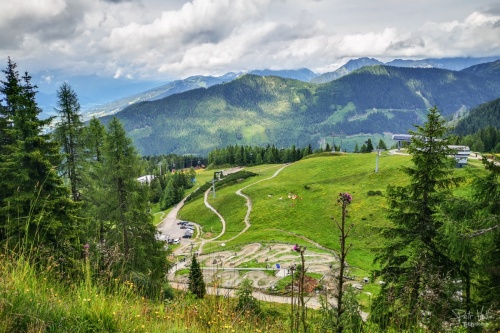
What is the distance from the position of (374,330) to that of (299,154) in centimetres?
14676

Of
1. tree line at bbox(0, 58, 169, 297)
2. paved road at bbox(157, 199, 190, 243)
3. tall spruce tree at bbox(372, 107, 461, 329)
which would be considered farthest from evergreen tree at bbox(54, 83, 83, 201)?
paved road at bbox(157, 199, 190, 243)

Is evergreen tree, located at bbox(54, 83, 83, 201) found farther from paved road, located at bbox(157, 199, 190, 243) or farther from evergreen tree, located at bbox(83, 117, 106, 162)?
paved road, located at bbox(157, 199, 190, 243)

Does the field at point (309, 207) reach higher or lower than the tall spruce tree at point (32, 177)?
lower

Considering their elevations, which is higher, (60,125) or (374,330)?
(60,125)

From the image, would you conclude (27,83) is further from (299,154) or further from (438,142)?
(299,154)

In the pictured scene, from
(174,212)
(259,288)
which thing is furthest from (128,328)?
(174,212)

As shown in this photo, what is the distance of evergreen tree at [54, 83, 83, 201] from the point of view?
31297 millimetres

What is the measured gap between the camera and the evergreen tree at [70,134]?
103ft

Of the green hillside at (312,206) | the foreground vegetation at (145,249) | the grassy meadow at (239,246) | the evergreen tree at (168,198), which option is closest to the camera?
the grassy meadow at (239,246)

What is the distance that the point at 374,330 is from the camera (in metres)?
6.46

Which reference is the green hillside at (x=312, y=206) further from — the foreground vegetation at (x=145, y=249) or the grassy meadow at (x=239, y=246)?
the foreground vegetation at (x=145, y=249)

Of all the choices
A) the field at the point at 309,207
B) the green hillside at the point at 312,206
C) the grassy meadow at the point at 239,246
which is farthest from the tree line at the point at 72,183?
the green hillside at the point at 312,206

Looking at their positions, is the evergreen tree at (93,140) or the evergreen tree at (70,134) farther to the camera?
the evergreen tree at (93,140)

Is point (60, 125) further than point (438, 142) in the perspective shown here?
Yes
